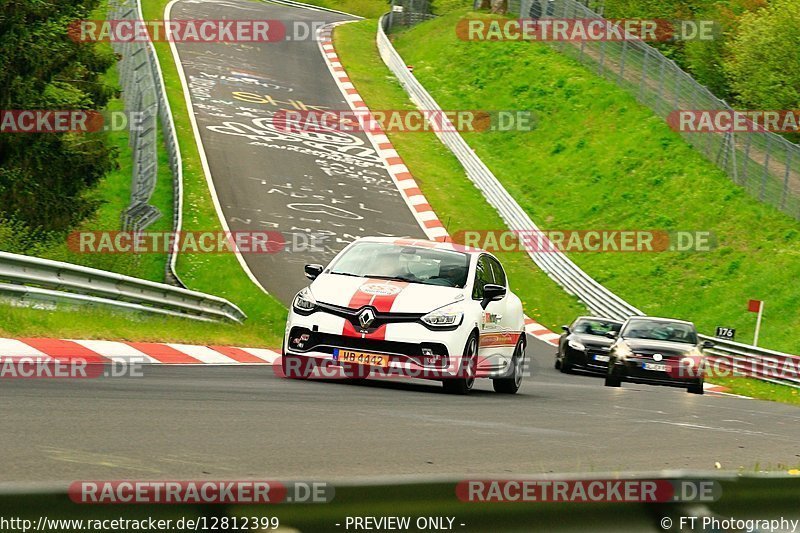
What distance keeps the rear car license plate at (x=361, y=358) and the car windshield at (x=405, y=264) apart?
1.09m

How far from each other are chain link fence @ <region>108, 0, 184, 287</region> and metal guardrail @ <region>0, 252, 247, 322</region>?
867 centimetres

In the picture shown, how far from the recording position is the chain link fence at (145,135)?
32656mm

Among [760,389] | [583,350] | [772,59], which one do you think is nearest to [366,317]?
[583,350]

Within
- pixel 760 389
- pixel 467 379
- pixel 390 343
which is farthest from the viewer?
pixel 760 389

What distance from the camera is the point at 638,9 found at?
5769cm

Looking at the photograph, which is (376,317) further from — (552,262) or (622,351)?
(552,262)

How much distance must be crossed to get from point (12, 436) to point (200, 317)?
519 inches

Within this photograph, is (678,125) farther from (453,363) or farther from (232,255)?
(453,363)

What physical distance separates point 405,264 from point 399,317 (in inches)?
48.2

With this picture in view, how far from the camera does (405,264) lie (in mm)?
13633

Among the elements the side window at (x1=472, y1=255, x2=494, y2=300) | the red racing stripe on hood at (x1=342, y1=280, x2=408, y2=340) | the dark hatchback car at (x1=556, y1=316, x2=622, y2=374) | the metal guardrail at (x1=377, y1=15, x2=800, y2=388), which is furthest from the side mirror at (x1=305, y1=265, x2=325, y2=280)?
the metal guardrail at (x1=377, y1=15, x2=800, y2=388)

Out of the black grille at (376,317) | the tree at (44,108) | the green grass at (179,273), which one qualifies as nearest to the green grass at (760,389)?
the green grass at (179,273)

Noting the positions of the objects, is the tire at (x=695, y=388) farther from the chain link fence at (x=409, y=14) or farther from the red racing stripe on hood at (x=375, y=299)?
the chain link fence at (x=409, y=14)

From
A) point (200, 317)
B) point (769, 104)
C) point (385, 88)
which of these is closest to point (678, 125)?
point (769, 104)
